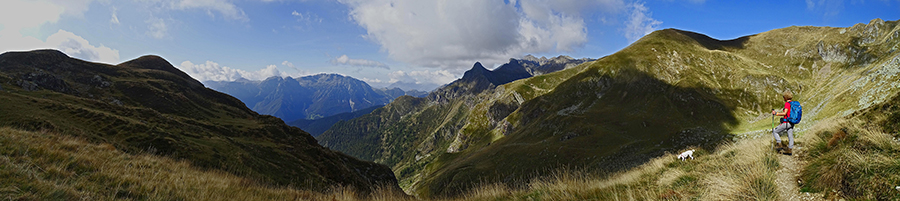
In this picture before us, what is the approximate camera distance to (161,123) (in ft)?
131

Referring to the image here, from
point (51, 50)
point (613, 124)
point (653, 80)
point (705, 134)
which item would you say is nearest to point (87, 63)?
point (51, 50)

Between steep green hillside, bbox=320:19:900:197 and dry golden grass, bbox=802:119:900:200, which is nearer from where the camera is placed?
dry golden grass, bbox=802:119:900:200

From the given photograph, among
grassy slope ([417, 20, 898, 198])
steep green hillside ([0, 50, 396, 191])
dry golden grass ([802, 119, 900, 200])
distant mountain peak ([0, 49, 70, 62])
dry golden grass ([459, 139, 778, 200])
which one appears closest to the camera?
dry golden grass ([802, 119, 900, 200])

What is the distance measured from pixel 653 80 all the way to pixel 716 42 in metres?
84.1

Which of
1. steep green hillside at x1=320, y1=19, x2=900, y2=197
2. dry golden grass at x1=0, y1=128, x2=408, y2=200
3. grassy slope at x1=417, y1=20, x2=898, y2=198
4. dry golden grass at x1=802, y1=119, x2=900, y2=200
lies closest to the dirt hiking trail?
dry golden grass at x1=802, y1=119, x2=900, y2=200

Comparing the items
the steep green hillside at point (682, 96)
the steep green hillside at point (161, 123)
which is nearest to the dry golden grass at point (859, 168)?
the steep green hillside at point (161, 123)

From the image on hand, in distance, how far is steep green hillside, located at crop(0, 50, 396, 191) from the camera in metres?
28.3

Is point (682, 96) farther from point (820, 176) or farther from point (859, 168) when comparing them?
point (859, 168)

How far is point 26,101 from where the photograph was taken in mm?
33281

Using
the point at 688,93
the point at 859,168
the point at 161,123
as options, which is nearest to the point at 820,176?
the point at 859,168

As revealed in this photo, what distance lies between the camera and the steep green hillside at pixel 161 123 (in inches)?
1113

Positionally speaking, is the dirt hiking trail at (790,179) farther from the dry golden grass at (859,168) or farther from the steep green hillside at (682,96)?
the steep green hillside at (682,96)

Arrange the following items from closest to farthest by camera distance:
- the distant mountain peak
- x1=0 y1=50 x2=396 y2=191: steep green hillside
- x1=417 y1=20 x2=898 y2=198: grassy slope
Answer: x1=0 y1=50 x2=396 y2=191: steep green hillside → x1=417 y1=20 x2=898 y2=198: grassy slope → the distant mountain peak

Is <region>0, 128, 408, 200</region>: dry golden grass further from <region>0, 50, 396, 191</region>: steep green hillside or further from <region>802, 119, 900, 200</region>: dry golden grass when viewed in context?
<region>802, 119, 900, 200</region>: dry golden grass
